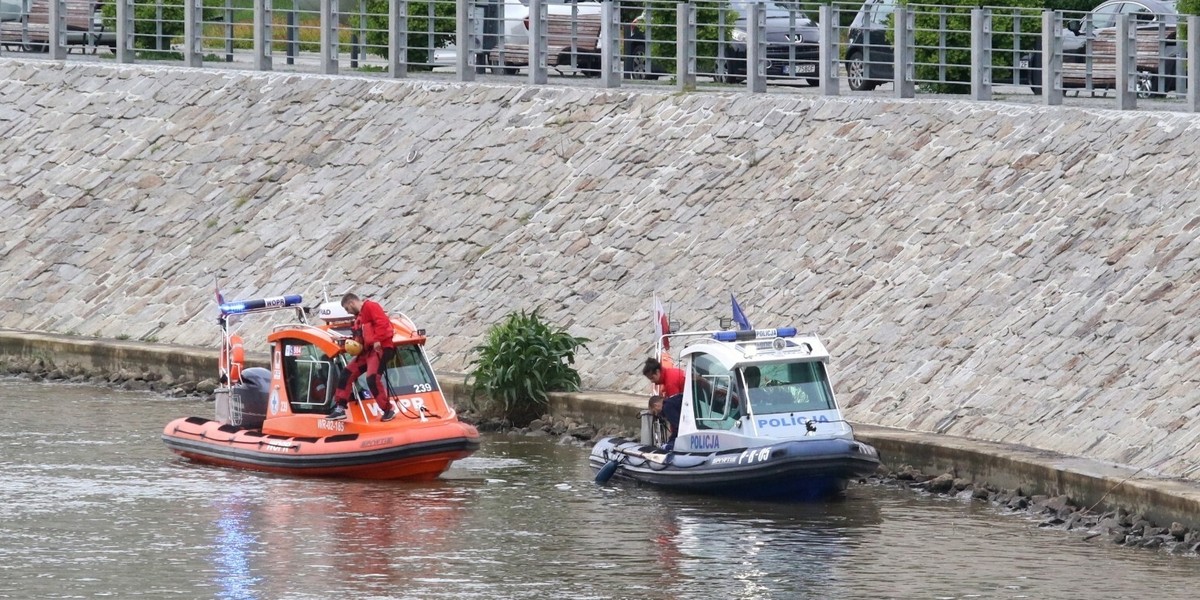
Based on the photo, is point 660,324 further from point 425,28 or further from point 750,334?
point 425,28

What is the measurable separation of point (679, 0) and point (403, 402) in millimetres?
11602

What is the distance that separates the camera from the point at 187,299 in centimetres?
2683

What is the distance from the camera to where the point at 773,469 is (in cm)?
1734

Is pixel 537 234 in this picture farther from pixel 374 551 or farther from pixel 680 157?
pixel 374 551

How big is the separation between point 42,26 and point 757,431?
2226 cm

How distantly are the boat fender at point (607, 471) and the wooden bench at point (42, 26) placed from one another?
20.2 m

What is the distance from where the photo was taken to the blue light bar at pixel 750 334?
709 inches

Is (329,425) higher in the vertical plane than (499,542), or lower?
higher

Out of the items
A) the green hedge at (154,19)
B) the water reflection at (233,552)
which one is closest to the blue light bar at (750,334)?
the water reflection at (233,552)

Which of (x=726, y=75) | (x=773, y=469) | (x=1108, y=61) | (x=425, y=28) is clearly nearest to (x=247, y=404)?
(x=773, y=469)

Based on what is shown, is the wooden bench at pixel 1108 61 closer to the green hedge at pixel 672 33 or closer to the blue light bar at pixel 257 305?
the green hedge at pixel 672 33

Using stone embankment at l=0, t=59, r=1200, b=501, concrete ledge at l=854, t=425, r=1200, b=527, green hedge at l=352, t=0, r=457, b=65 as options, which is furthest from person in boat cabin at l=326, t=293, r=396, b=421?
green hedge at l=352, t=0, r=457, b=65

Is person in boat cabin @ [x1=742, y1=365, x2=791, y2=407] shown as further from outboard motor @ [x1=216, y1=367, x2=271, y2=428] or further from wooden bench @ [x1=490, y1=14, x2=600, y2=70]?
wooden bench @ [x1=490, y1=14, x2=600, y2=70]

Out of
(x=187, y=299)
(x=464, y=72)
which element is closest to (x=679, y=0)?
(x=464, y=72)
